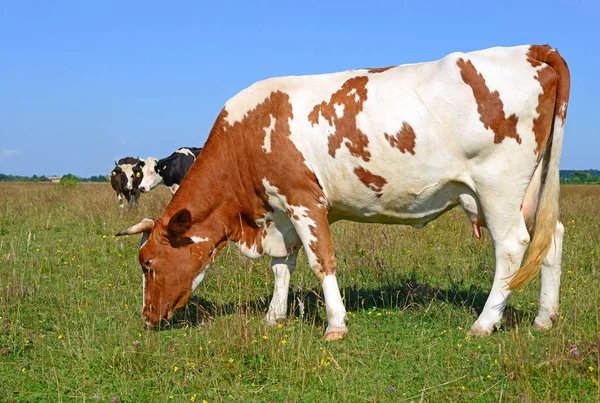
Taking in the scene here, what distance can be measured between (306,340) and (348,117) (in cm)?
206

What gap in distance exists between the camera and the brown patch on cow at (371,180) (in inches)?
218

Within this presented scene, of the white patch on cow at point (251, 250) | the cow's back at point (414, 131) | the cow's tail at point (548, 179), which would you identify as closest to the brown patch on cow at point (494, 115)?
the cow's back at point (414, 131)

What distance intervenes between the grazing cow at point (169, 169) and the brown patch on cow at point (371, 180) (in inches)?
519

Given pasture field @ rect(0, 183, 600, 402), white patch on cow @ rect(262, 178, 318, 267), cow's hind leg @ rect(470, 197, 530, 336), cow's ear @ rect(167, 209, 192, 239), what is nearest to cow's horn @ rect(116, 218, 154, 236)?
cow's ear @ rect(167, 209, 192, 239)

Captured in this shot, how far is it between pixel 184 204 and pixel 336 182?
5.49 feet

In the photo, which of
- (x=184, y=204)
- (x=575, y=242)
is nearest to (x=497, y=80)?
(x=184, y=204)

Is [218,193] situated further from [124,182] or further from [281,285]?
[124,182]

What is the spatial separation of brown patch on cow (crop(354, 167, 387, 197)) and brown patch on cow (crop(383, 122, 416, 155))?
13.7 inches

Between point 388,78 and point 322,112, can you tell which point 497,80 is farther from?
point 322,112

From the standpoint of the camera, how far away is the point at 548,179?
18.1 feet

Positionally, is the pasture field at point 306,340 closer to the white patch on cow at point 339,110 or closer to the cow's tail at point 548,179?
the cow's tail at point 548,179

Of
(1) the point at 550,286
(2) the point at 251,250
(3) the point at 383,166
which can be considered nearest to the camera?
(3) the point at 383,166

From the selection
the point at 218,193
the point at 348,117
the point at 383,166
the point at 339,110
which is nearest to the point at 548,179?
the point at 383,166

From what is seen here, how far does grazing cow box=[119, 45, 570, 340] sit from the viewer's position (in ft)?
17.4
